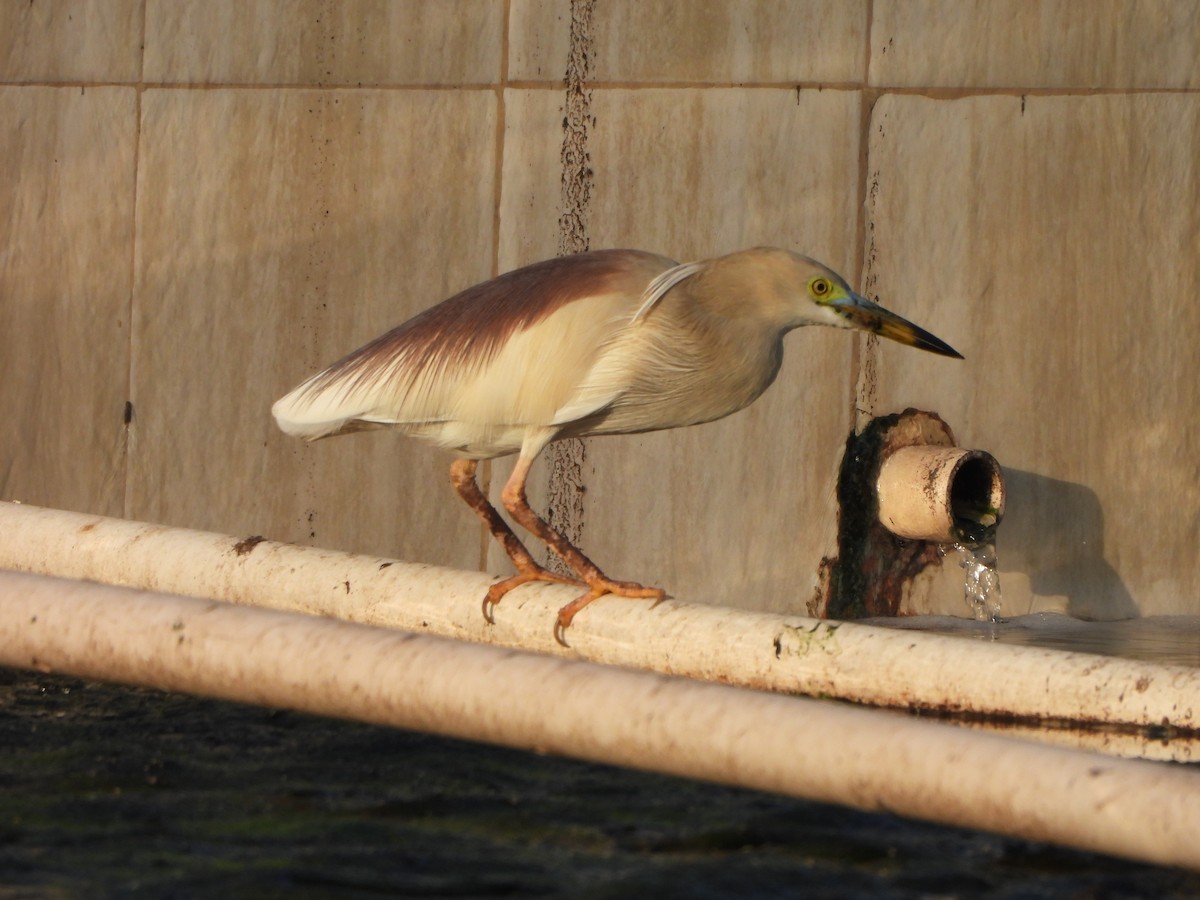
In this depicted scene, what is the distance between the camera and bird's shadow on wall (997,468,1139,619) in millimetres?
6723

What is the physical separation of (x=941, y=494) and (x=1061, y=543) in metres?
0.81

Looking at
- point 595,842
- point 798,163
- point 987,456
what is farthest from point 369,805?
point 798,163

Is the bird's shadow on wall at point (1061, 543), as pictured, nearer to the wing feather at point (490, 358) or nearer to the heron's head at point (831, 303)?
the heron's head at point (831, 303)

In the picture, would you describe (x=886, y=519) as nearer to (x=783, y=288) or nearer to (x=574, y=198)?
(x=574, y=198)

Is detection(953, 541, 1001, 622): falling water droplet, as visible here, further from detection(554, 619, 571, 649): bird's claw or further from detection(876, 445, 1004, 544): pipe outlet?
detection(554, 619, 571, 649): bird's claw

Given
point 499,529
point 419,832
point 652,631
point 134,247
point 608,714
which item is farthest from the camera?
point 134,247

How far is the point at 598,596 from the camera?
14.2ft

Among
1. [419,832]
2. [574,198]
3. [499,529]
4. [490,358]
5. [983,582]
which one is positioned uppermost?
[574,198]

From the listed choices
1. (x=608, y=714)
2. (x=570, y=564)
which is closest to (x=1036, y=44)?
(x=570, y=564)

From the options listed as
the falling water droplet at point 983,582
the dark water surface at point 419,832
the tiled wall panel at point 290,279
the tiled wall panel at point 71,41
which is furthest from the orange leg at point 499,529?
the tiled wall panel at point 71,41

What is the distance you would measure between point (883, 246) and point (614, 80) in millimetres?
1323

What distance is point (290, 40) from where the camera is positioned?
7.12 meters

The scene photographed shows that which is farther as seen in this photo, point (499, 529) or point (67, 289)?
point (67, 289)

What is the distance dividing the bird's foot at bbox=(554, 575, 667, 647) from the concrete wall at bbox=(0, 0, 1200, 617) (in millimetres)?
2523
